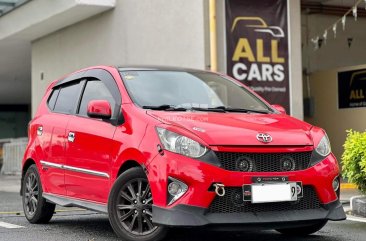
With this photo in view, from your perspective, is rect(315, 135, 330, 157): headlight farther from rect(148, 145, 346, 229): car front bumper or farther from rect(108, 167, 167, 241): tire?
rect(108, 167, 167, 241): tire

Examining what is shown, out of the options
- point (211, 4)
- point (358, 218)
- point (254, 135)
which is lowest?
point (358, 218)

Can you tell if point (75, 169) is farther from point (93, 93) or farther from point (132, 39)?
point (132, 39)

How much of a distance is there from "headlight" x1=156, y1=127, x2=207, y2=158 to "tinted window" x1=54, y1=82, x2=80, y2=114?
192 cm

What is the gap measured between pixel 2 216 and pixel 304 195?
4397 mm

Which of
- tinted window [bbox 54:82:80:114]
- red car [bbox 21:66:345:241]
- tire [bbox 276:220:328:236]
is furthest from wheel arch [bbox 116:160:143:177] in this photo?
tire [bbox 276:220:328:236]

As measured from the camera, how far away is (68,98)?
709 centimetres

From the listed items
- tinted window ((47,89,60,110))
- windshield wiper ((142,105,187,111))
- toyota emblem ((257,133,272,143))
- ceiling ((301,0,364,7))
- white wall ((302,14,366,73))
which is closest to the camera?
toyota emblem ((257,133,272,143))

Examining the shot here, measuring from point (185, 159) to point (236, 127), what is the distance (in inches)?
22.4

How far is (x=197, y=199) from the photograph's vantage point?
4973mm

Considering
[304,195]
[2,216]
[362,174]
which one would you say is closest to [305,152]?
[304,195]

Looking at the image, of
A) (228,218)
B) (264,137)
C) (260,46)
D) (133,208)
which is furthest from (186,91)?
(260,46)

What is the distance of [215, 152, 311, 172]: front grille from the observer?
507cm

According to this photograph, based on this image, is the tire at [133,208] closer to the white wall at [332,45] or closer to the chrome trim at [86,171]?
the chrome trim at [86,171]

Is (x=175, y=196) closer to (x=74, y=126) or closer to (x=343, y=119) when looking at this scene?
(x=74, y=126)
